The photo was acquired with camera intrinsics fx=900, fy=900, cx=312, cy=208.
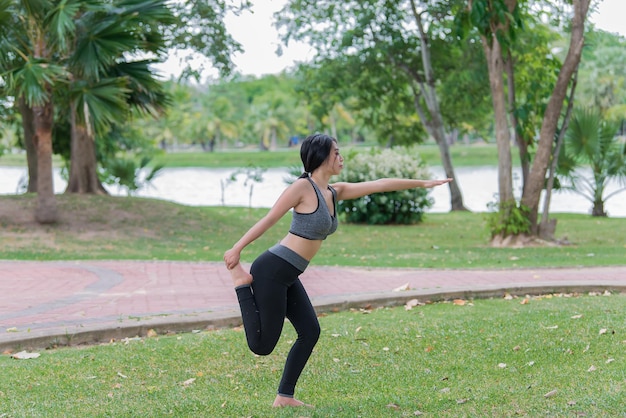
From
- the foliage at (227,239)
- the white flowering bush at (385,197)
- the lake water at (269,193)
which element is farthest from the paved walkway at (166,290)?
the lake water at (269,193)

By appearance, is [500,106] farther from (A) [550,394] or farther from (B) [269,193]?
(B) [269,193]

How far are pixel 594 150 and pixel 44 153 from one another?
12.2 meters

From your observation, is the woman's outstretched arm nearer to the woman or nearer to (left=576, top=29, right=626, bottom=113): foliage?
the woman

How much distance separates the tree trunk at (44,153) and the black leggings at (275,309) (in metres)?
12.0

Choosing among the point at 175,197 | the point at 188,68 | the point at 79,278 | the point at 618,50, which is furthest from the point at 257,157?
the point at 79,278

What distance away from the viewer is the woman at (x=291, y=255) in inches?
189

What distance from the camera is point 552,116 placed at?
48.3 ft

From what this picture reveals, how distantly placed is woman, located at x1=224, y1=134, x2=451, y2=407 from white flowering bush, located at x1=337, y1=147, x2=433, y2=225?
600 inches

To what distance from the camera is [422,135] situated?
29.1 m

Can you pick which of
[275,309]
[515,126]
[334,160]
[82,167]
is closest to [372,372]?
[275,309]

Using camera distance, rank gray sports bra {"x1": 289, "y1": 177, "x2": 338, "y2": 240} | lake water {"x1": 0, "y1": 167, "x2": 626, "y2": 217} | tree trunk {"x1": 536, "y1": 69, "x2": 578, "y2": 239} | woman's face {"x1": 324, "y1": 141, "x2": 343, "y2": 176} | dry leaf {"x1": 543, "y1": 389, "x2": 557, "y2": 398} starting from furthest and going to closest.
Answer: lake water {"x1": 0, "y1": 167, "x2": 626, "y2": 217}
tree trunk {"x1": 536, "y1": 69, "x2": 578, "y2": 239}
dry leaf {"x1": 543, "y1": 389, "x2": 557, "y2": 398}
woman's face {"x1": 324, "y1": 141, "x2": 343, "y2": 176}
gray sports bra {"x1": 289, "y1": 177, "x2": 338, "y2": 240}

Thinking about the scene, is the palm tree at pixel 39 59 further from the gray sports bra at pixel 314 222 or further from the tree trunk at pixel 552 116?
the gray sports bra at pixel 314 222

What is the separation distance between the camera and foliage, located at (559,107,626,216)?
20.2m

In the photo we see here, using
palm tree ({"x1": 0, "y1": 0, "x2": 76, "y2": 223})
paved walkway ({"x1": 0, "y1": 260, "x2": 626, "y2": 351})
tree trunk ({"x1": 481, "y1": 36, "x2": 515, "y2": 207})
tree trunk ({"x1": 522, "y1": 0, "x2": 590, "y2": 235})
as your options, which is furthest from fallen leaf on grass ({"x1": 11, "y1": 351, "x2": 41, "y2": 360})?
tree trunk ({"x1": 522, "y1": 0, "x2": 590, "y2": 235})
